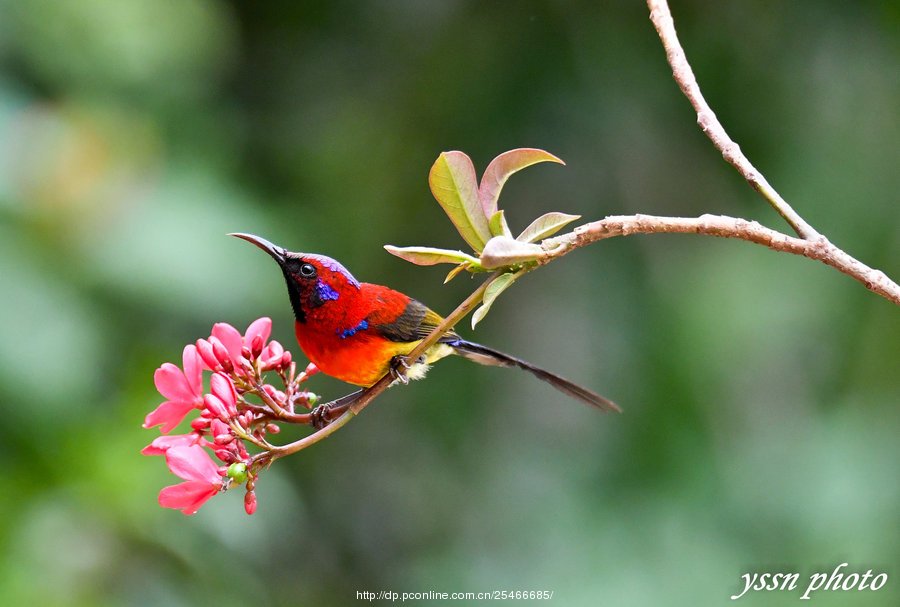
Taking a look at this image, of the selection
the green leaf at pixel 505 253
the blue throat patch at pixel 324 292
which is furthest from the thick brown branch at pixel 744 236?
the blue throat patch at pixel 324 292

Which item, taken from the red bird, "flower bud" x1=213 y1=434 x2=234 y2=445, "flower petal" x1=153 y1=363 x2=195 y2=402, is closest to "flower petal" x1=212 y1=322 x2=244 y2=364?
"flower petal" x1=153 y1=363 x2=195 y2=402

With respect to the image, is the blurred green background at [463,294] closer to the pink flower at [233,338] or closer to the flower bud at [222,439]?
the pink flower at [233,338]

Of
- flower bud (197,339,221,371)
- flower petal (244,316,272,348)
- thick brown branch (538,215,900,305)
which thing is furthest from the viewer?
flower petal (244,316,272,348)

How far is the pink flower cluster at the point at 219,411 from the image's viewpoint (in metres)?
1.20

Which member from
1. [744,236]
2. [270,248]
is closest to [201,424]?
[270,248]

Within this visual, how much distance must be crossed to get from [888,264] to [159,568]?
11.2 ft

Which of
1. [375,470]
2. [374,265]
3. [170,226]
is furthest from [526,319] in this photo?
[170,226]

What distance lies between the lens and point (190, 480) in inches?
47.0

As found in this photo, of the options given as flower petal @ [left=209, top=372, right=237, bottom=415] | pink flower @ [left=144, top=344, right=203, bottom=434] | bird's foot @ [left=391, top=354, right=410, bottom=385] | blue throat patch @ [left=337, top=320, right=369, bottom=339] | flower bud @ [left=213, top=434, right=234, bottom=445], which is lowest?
flower bud @ [left=213, top=434, right=234, bottom=445]

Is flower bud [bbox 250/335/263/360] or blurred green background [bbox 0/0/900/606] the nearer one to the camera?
flower bud [bbox 250/335/263/360]

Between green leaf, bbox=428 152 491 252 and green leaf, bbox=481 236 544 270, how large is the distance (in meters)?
0.13

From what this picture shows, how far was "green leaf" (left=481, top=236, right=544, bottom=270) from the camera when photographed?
0.98 m

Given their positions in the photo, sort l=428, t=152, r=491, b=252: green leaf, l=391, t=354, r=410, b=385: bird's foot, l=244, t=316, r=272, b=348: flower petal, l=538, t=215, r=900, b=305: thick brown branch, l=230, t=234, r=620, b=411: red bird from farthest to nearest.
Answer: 1. l=230, t=234, r=620, b=411: red bird
2. l=391, t=354, r=410, b=385: bird's foot
3. l=244, t=316, r=272, b=348: flower petal
4. l=428, t=152, r=491, b=252: green leaf
5. l=538, t=215, r=900, b=305: thick brown branch

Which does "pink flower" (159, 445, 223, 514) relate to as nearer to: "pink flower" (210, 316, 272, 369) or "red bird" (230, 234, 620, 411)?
"pink flower" (210, 316, 272, 369)
